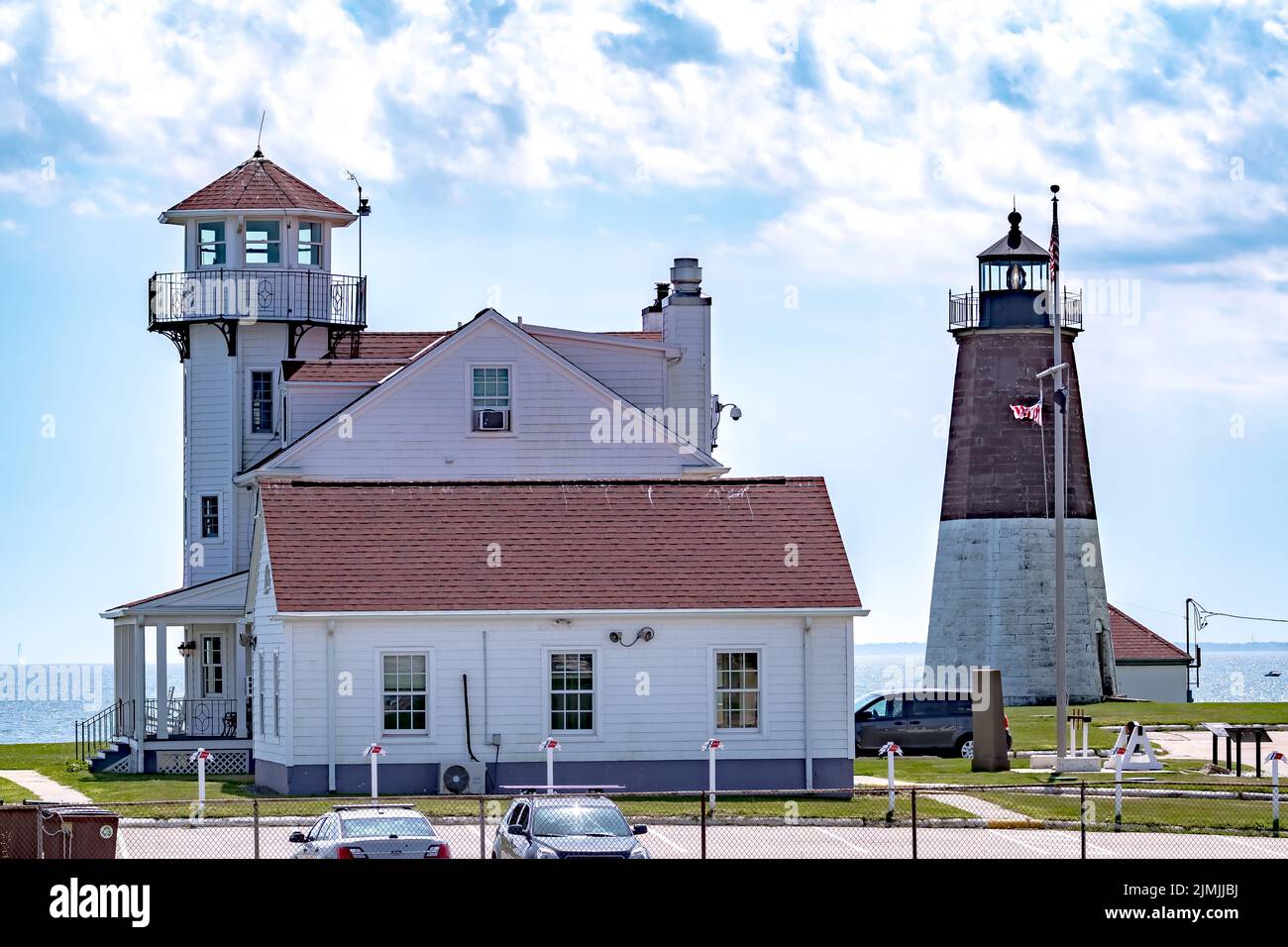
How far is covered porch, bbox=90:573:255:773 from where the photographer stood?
47594mm

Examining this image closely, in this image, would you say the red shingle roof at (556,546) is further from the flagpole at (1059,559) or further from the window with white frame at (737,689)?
the flagpole at (1059,559)

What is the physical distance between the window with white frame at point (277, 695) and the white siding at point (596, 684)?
118cm

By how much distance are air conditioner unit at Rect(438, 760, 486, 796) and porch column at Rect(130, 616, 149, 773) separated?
11648mm

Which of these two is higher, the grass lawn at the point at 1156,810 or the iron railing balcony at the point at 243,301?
the iron railing balcony at the point at 243,301

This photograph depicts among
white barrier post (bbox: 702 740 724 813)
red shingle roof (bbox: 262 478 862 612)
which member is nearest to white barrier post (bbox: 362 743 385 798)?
red shingle roof (bbox: 262 478 862 612)

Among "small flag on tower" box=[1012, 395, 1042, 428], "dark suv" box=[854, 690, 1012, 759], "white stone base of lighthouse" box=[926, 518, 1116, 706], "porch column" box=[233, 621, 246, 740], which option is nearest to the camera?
"porch column" box=[233, 621, 246, 740]

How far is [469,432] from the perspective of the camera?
49438 mm

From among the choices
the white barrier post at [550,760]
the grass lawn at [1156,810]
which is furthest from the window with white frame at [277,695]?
the grass lawn at [1156,810]

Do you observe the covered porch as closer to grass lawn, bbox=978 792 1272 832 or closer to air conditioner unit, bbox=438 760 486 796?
air conditioner unit, bbox=438 760 486 796

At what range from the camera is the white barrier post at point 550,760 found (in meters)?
36.6

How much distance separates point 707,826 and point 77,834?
11.4 m

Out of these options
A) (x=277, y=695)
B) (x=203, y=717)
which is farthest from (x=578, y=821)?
(x=203, y=717)

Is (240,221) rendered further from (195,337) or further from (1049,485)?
(1049,485)

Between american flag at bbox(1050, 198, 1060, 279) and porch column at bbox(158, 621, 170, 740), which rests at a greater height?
american flag at bbox(1050, 198, 1060, 279)
